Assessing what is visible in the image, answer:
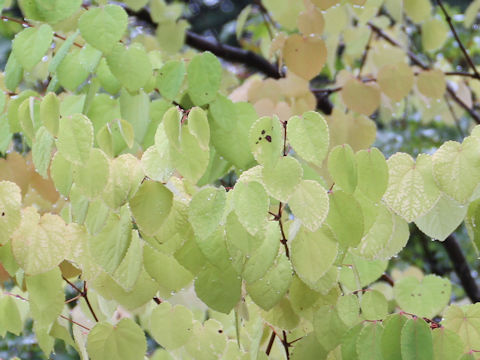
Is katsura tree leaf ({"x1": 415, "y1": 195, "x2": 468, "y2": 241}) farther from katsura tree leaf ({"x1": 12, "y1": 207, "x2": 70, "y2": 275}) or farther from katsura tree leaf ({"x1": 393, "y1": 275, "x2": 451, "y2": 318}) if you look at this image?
katsura tree leaf ({"x1": 12, "y1": 207, "x2": 70, "y2": 275})

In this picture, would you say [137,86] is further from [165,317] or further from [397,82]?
[397,82]

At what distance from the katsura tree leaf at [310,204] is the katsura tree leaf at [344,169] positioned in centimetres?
4

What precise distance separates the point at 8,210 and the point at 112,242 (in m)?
0.13

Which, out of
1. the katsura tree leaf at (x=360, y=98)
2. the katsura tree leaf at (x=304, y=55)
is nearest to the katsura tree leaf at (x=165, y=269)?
the katsura tree leaf at (x=304, y=55)

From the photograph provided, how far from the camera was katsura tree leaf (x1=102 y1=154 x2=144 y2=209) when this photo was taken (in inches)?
23.1

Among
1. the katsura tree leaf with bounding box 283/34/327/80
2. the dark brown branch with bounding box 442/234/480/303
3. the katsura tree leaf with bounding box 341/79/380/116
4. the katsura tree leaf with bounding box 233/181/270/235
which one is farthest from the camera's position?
the dark brown branch with bounding box 442/234/480/303

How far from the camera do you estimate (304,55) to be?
39.6 inches

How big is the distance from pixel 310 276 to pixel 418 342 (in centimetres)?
13

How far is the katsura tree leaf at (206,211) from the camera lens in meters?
0.56

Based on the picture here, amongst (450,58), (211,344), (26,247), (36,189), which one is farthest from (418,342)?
(450,58)

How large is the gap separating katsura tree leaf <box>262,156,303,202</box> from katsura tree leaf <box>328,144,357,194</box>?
0.17 ft

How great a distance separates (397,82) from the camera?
1162mm

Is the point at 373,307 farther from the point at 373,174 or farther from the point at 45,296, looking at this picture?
the point at 45,296

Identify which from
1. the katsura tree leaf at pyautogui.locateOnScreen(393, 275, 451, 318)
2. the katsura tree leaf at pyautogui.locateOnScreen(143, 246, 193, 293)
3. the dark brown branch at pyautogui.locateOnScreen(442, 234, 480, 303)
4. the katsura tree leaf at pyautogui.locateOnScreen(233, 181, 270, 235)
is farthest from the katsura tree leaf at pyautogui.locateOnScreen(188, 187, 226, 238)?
the dark brown branch at pyautogui.locateOnScreen(442, 234, 480, 303)
